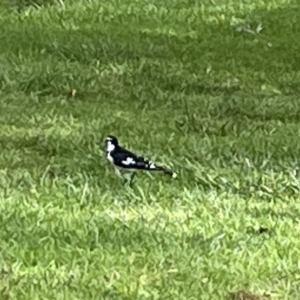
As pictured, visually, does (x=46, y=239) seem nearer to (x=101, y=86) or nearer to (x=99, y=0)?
(x=101, y=86)

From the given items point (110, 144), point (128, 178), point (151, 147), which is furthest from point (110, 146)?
point (151, 147)

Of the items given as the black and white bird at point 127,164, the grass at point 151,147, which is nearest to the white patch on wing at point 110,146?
the black and white bird at point 127,164

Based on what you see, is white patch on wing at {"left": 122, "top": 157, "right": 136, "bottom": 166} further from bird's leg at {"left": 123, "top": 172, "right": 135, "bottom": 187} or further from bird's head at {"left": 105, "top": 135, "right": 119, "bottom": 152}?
bird's head at {"left": 105, "top": 135, "right": 119, "bottom": 152}

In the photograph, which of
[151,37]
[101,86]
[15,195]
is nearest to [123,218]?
[15,195]

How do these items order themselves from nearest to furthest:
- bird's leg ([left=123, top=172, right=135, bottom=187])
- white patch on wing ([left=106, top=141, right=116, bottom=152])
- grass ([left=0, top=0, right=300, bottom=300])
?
grass ([left=0, top=0, right=300, bottom=300])
bird's leg ([left=123, top=172, right=135, bottom=187])
white patch on wing ([left=106, top=141, right=116, bottom=152])

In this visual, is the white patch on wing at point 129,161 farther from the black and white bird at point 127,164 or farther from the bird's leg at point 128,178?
the bird's leg at point 128,178

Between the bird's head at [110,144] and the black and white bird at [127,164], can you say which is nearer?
the black and white bird at [127,164]

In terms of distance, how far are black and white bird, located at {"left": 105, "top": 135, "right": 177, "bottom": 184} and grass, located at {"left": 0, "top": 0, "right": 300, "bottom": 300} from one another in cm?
10

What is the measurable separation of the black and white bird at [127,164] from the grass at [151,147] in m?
0.10

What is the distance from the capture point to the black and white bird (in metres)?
6.91

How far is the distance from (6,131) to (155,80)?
2.35 m

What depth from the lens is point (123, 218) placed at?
6371 millimetres

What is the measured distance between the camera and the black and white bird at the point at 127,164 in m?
6.91

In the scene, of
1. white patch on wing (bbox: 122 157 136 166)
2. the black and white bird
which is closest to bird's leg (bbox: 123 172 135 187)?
the black and white bird
